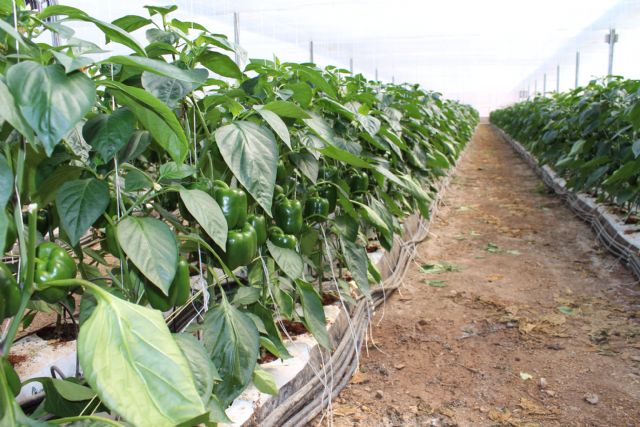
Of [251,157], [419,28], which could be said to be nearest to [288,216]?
[251,157]

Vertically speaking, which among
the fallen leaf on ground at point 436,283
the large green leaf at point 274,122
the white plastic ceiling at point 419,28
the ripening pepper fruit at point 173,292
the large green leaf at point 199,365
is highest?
the white plastic ceiling at point 419,28

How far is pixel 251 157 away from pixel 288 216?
472 mm

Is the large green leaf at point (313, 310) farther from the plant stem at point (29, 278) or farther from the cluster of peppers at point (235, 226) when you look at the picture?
the plant stem at point (29, 278)

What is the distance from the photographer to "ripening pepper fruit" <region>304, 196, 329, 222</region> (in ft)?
5.82

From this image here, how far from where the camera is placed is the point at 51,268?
77cm

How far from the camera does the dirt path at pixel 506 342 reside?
1754 millimetres

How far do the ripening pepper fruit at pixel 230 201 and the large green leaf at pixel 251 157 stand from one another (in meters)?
0.13

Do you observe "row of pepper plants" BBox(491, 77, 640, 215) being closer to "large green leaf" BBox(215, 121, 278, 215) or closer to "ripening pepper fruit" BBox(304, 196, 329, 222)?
→ "ripening pepper fruit" BBox(304, 196, 329, 222)

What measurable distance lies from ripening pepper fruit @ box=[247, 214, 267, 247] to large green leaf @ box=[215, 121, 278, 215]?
279 mm

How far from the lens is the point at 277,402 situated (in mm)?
1521

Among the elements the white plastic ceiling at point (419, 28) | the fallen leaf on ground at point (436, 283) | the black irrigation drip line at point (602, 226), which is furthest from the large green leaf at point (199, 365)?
the white plastic ceiling at point (419, 28)

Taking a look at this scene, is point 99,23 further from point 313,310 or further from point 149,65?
point 313,310

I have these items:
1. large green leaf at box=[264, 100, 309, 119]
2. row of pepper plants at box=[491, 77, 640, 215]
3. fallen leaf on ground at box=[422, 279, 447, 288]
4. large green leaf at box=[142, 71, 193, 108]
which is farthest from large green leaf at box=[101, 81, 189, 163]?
row of pepper plants at box=[491, 77, 640, 215]

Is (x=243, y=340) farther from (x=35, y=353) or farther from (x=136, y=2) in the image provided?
(x=136, y=2)
